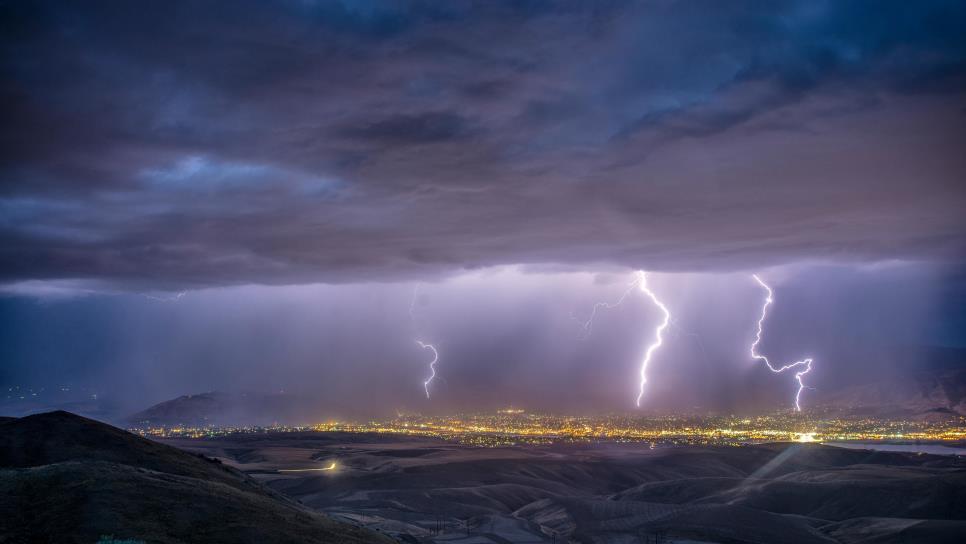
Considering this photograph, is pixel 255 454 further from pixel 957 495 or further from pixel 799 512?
pixel 957 495

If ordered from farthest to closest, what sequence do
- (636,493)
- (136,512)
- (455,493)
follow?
(636,493), (455,493), (136,512)

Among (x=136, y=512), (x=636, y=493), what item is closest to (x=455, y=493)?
(x=636, y=493)

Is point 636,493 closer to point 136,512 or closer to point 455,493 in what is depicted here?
point 455,493

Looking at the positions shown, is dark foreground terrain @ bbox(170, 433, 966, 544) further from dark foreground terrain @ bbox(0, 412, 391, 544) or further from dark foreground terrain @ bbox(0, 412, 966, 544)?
dark foreground terrain @ bbox(0, 412, 391, 544)

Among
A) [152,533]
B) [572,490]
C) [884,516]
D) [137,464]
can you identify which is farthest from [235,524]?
[572,490]

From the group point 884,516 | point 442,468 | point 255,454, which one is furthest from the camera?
point 255,454

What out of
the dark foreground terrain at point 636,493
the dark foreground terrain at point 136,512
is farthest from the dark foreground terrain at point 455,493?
the dark foreground terrain at point 636,493

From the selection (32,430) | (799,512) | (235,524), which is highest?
(32,430)

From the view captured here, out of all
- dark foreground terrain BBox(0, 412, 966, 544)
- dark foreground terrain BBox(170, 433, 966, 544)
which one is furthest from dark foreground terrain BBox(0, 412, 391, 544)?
dark foreground terrain BBox(170, 433, 966, 544)
